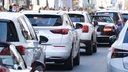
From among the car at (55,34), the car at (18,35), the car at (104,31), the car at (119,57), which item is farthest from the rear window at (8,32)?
the car at (104,31)

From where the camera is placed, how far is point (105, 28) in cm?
2417

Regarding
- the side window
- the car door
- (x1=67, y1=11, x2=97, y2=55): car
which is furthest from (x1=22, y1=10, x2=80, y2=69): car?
(x1=67, y1=11, x2=97, y2=55): car

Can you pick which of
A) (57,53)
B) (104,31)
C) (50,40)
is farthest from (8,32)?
(104,31)

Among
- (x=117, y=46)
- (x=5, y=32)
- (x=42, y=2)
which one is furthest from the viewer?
(x=42, y=2)

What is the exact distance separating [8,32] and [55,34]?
16.9 feet

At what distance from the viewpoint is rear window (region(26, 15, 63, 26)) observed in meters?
14.1

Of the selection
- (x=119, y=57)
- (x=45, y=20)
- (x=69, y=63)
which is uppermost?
(x=45, y=20)

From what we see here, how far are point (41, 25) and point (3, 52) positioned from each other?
7474 millimetres

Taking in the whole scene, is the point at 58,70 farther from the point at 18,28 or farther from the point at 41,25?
the point at 18,28

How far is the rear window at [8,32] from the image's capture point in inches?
341

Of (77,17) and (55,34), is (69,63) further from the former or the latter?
(77,17)

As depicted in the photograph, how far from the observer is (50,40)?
1379cm

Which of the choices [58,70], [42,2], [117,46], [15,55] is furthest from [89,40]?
[42,2]

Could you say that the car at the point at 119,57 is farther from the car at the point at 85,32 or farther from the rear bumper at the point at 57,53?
the car at the point at 85,32
